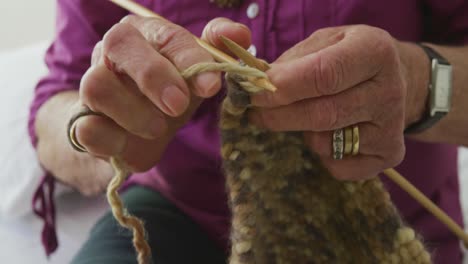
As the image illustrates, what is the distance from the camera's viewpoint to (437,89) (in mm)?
574

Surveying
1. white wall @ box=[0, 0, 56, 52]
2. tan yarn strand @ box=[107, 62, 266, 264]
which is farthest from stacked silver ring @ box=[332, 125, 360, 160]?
white wall @ box=[0, 0, 56, 52]

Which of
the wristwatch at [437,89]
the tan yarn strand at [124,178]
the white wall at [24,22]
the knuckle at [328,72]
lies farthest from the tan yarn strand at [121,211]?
the white wall at [24,22]

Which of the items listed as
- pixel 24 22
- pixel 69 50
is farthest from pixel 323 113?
pixel 24 22

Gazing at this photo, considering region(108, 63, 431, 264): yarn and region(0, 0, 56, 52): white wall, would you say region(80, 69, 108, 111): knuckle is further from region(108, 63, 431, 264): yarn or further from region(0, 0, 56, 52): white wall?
region(0, 0, 56, 52): white wall

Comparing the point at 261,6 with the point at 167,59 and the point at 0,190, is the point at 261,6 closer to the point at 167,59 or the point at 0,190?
the point at 167,59

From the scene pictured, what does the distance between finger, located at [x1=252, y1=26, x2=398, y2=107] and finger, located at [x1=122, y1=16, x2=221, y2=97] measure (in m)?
0.05

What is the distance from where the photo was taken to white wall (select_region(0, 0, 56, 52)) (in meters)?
1.71

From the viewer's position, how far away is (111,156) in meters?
0.51

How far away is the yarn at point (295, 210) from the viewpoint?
54 cm

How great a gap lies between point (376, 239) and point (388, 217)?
0.03 metres

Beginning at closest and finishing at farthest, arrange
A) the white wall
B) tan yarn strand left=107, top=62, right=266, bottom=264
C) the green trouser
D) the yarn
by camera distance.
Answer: tan yarn strand left=107, top=62, right=266, bottom=264 < the yarn < the green trouser < the white wall

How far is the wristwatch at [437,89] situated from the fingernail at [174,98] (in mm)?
288

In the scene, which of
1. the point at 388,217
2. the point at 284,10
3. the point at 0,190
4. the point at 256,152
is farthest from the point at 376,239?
the point at 0,190

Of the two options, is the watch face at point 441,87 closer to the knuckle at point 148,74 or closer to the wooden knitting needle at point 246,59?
the wooden knitting needle at point 246,59
